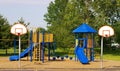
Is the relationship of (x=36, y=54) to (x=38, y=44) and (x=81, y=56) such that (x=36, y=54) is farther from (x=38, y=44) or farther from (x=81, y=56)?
(x=81, y=56)

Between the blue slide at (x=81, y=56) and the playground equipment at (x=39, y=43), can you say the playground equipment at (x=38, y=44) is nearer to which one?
the playground equipment at (x=39, y=43)

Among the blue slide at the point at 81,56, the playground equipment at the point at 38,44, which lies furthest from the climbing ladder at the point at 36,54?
the blue slide at the point at 81,56

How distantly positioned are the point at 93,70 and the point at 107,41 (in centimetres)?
5630

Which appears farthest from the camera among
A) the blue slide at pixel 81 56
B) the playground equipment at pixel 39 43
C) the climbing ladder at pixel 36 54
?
the climbing ladder at pixel 36 54

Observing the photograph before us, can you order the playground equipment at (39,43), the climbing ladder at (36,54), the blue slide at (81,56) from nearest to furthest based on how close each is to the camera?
the blue slide at (81,56) → the playground equipment at (39,43) → the climbing ladder at (36,54)

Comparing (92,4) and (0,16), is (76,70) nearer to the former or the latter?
(0,16)

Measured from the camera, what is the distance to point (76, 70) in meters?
26.8

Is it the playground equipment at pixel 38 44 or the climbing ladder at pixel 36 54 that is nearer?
the playground equipment at pixel 38 44

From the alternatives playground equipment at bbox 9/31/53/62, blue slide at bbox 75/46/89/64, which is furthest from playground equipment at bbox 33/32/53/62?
blue slide at bbox 75/46/89/64

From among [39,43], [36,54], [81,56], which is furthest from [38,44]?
[81,56]

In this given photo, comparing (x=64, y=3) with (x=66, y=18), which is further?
(x=64, y=3)

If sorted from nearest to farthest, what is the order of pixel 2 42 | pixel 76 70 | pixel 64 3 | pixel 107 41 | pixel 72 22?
pixel 76 70, pixel 2 42, pixel 72 22, pixel 107 41, pixel 64 3

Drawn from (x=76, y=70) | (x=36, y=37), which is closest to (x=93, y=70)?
(x=76, y=70)

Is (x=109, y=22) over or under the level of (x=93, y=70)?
over
